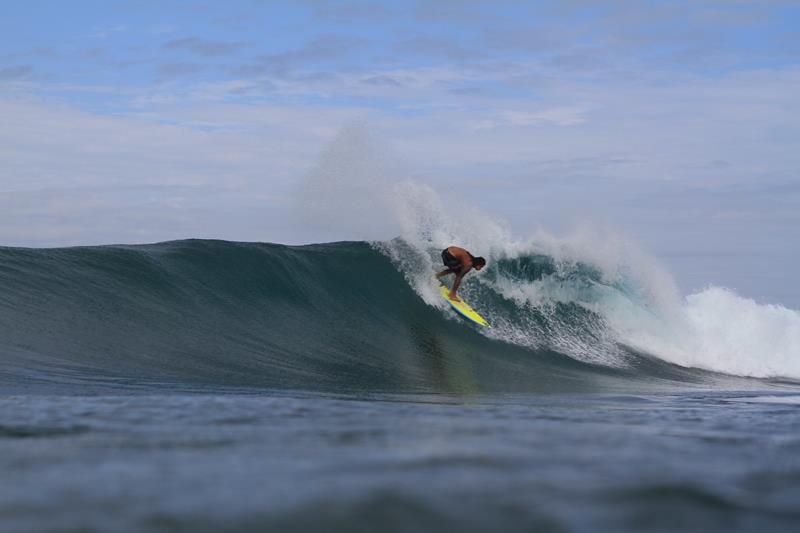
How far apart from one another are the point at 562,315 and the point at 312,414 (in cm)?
1102

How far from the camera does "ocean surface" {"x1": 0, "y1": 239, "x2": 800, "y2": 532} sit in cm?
297

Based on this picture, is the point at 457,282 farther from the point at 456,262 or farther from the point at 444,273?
the point at 456,262

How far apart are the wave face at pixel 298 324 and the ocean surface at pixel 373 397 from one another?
49 millimetres

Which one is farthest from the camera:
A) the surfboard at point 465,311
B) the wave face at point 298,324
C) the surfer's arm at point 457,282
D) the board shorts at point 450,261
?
the surfboard at point 465,311

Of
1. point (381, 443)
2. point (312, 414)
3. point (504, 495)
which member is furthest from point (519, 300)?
point (504, 495)

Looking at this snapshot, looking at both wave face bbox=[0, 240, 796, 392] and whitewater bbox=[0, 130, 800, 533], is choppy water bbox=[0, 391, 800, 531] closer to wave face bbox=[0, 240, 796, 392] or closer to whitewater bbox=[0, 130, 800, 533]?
whitewater bbox=[0, 130, 800, 533]

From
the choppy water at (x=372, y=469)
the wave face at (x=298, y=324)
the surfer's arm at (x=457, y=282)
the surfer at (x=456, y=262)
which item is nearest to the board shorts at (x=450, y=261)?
the surfer at (x=456, y=262)

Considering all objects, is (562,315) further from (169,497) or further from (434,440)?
(169,497)

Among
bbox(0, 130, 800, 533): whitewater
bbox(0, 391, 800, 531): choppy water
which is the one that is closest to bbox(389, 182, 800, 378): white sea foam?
bbox(0, 130, 800, 533): whitewater

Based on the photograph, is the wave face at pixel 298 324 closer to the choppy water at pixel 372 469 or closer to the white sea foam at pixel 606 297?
the white sea foam at pixel 606 297

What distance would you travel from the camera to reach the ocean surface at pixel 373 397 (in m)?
2.97

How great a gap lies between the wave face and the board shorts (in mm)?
843

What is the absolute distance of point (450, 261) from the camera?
13781 millimetres

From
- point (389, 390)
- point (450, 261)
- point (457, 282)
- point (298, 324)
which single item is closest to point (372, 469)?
point (389, 390)
